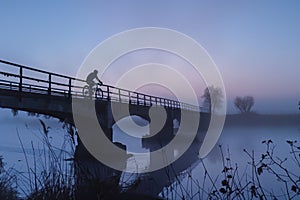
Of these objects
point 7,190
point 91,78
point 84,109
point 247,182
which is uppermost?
point 91,78

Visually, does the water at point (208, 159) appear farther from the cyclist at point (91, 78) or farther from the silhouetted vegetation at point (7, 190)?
the cyclist at point (91, 78)

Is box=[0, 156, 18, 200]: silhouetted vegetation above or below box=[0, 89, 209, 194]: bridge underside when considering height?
below

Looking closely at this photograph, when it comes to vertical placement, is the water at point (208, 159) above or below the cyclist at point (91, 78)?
below

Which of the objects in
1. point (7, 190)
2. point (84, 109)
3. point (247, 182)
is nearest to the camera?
point (247, 182)

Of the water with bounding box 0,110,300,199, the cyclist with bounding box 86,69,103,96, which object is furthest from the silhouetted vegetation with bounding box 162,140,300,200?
the cyclist with bounding box 86,69,103,96

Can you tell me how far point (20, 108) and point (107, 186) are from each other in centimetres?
1082

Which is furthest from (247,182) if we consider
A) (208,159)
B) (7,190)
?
(208,159)

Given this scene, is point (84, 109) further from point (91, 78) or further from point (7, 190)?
point (7, 190)

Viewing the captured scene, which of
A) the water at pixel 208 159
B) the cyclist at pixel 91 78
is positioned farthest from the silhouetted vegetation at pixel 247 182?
the cyclist at pixel 91 78

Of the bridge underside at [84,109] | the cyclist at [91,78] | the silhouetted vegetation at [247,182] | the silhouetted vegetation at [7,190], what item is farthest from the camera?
the cyclist at [91,78]

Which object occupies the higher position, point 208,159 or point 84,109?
point 84,109

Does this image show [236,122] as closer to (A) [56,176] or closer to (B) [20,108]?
(B) [20,108]

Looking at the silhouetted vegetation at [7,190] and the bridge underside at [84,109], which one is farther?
the bridge underside at [84,109]

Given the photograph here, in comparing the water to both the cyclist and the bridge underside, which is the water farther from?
the cyclist
